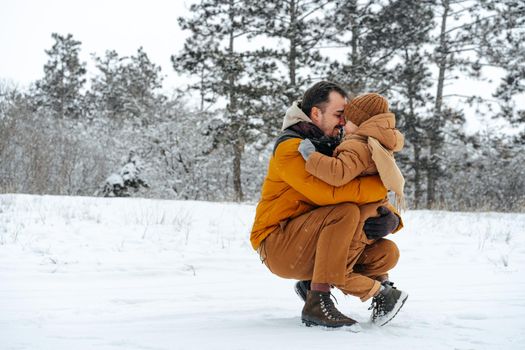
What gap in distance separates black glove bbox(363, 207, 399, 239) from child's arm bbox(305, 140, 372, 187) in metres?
0.28

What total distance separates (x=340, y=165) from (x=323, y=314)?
704 mm

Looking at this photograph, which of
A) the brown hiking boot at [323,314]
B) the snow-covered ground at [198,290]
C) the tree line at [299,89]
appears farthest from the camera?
the tree line at [299,89]

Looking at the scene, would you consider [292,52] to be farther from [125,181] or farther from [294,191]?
[294,191]

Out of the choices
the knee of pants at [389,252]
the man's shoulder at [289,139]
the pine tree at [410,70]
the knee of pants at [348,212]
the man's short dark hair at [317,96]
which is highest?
the pine tree at [410,70]

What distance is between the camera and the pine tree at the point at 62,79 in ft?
113

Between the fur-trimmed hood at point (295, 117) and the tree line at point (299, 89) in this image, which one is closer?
the fur-trimmed hood at point (295, 117)

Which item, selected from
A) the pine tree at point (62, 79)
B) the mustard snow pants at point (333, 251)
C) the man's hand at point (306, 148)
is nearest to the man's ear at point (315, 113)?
the man's hand at point (306, 148)

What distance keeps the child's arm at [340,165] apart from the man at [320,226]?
2.7 inches

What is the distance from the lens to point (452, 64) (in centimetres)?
1694

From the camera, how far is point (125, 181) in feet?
55.9

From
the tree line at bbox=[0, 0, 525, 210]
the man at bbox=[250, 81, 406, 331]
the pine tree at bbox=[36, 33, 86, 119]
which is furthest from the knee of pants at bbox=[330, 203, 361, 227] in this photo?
the pine tree at bbox=[36, 33, 86, 119]

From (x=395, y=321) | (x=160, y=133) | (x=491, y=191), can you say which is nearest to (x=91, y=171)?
(x=160, y=133)

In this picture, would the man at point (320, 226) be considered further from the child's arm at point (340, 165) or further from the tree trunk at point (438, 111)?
the tree trunk at point (438, 111)

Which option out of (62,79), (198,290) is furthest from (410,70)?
(62,79)
